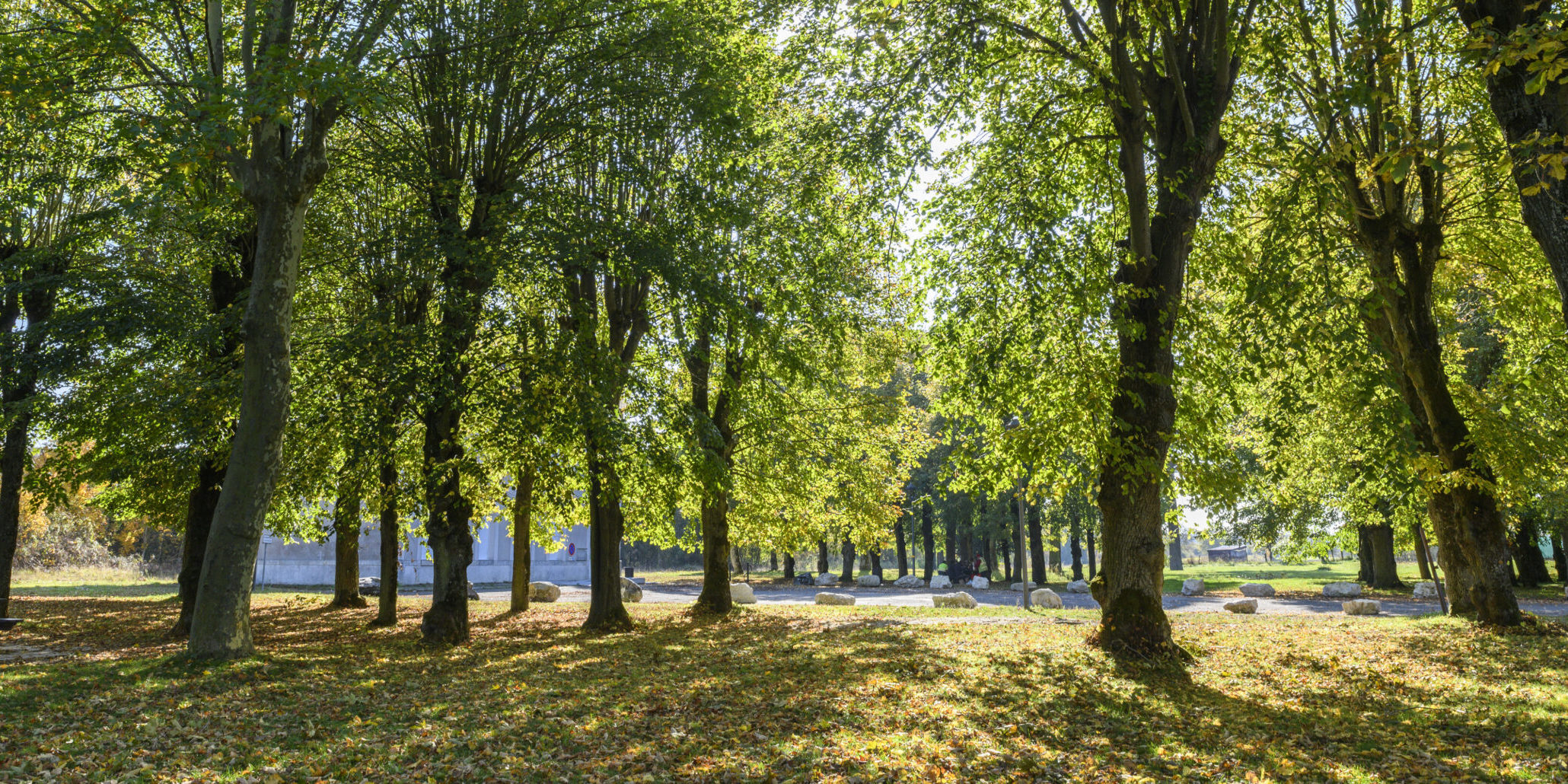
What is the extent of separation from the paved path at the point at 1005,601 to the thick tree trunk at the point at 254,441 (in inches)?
758

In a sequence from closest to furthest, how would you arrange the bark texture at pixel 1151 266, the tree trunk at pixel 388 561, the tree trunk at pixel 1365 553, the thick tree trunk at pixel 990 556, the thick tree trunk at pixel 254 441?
the thick tree trunk at pixel 254 441
the bark texture at pixel 1151 266
the tree trunk at pixel 388 561
the tree trunk at pixel 1365 553
the thick tree trunk at pixel 990 556

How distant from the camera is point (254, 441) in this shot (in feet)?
32.3

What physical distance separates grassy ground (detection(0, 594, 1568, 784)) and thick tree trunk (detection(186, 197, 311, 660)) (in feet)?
1.95

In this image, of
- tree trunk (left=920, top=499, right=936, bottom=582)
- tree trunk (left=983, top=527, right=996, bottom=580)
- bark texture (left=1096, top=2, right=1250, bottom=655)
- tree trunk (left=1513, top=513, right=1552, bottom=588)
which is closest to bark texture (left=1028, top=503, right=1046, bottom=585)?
tree trunk (left=983, top=527, right=996, bottom=580)

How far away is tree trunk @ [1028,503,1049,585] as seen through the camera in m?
44.2

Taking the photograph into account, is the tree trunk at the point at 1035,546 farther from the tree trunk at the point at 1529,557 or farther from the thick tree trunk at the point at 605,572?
the thick tree trunk at the point at 605,572

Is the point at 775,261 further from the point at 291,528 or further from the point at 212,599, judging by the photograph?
the point at 291,528

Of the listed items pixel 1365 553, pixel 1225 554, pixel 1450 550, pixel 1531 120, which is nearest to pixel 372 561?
pixel 1450 550

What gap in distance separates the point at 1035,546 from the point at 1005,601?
15434 millimetres

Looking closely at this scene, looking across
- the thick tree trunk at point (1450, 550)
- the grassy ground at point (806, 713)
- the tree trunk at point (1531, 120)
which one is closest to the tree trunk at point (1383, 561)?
the thick tree trunk at point (1450, 550)

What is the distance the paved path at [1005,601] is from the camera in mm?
24828

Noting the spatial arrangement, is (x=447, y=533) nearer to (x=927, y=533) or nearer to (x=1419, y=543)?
(x=1419, y=543)

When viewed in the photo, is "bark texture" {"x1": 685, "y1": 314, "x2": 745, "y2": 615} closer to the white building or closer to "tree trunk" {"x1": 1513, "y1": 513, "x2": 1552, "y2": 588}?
the white building

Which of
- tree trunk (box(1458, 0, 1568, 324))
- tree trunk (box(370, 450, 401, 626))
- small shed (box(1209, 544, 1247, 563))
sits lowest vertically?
small shed (box(1209, 544, 1247, 563))
